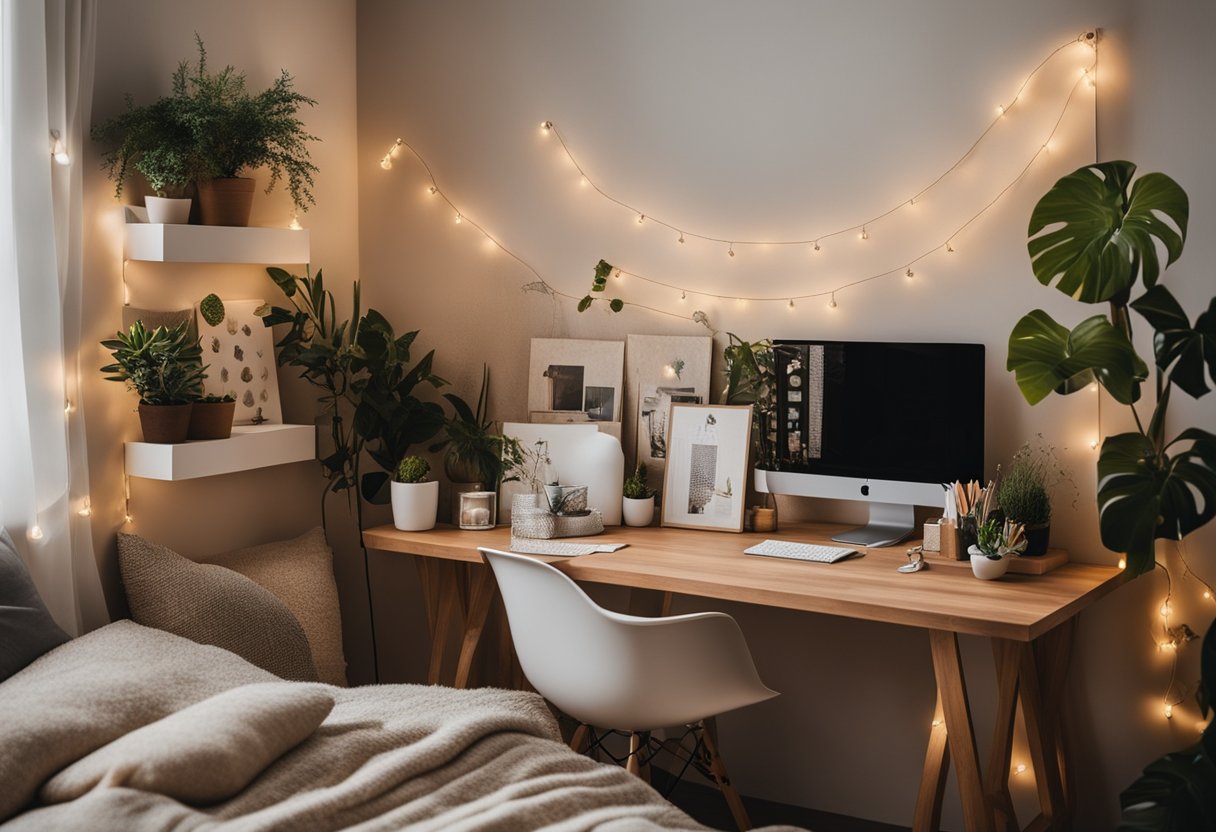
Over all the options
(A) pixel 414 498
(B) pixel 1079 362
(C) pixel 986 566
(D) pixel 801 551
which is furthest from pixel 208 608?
(B) pixel 1079 362

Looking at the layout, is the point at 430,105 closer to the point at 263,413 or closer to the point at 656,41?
the point at 656,41

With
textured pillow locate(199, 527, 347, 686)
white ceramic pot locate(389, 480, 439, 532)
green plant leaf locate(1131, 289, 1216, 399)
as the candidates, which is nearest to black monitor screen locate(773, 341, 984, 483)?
green plant leaf locate(1131, 289, 1216, 399)

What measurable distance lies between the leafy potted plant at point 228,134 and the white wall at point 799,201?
62cm

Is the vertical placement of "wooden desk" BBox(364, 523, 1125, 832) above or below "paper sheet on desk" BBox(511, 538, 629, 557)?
below

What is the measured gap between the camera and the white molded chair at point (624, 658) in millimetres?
2523

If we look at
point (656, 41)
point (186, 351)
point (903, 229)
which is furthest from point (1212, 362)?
point (186, 351)

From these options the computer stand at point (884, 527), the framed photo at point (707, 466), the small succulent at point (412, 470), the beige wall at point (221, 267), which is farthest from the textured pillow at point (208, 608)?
the computer stand at point (884, 527)

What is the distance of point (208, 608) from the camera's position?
2.89 m

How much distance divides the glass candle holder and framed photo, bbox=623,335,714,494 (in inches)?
17.6

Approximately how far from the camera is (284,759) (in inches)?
77.4

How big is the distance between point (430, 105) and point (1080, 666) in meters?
2.53

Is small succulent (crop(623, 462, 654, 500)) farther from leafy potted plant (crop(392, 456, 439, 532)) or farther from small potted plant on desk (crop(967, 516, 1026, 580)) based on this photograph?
small potted plant on desk (crop(967, 516, 1026, 580))

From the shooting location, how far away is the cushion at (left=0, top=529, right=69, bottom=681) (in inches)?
91.4

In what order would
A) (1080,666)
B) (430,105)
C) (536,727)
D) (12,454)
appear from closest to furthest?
(536,727) → (12,454) → (1080,666) → (430,105)
